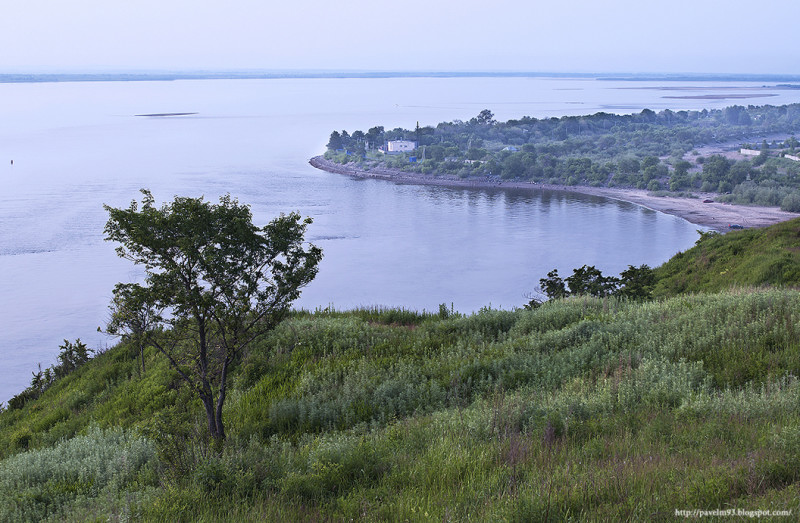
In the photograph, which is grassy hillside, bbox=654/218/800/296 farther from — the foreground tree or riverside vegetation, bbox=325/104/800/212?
riverside vegetation, bbox=325/104/800/212

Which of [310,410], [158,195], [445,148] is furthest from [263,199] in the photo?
[310,410]

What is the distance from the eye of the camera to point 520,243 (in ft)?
157

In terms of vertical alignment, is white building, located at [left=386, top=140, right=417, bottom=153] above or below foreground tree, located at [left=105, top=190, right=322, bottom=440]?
above

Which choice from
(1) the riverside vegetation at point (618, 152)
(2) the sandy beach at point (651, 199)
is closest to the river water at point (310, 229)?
Answer: (2) the sandy beach at point (651, 199)

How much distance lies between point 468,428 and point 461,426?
0.23 feet

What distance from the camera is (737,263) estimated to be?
19.5m

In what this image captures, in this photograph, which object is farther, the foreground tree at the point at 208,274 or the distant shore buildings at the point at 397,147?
the distant shore buildings at the point at 397,147

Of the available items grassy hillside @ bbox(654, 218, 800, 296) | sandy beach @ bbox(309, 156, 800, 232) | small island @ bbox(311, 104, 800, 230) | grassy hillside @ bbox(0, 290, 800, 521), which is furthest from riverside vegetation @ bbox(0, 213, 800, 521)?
small island @ bbox(311, 104, 800, 230)

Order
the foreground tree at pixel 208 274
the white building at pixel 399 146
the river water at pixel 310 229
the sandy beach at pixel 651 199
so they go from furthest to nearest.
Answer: the white building at pixel 399 146
the sandy beach at pixel 651 199
the river water at pixel 310 229
the foreground tree at pixel 208 274

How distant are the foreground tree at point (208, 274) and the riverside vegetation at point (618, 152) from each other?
214 feet

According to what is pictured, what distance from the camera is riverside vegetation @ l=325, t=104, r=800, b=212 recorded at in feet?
235

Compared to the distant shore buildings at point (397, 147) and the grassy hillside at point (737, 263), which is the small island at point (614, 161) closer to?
the distant shore buildings at point (397, 147)

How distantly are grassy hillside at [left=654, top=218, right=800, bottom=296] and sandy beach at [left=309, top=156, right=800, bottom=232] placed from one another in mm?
33586

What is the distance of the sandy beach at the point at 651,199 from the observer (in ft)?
185
